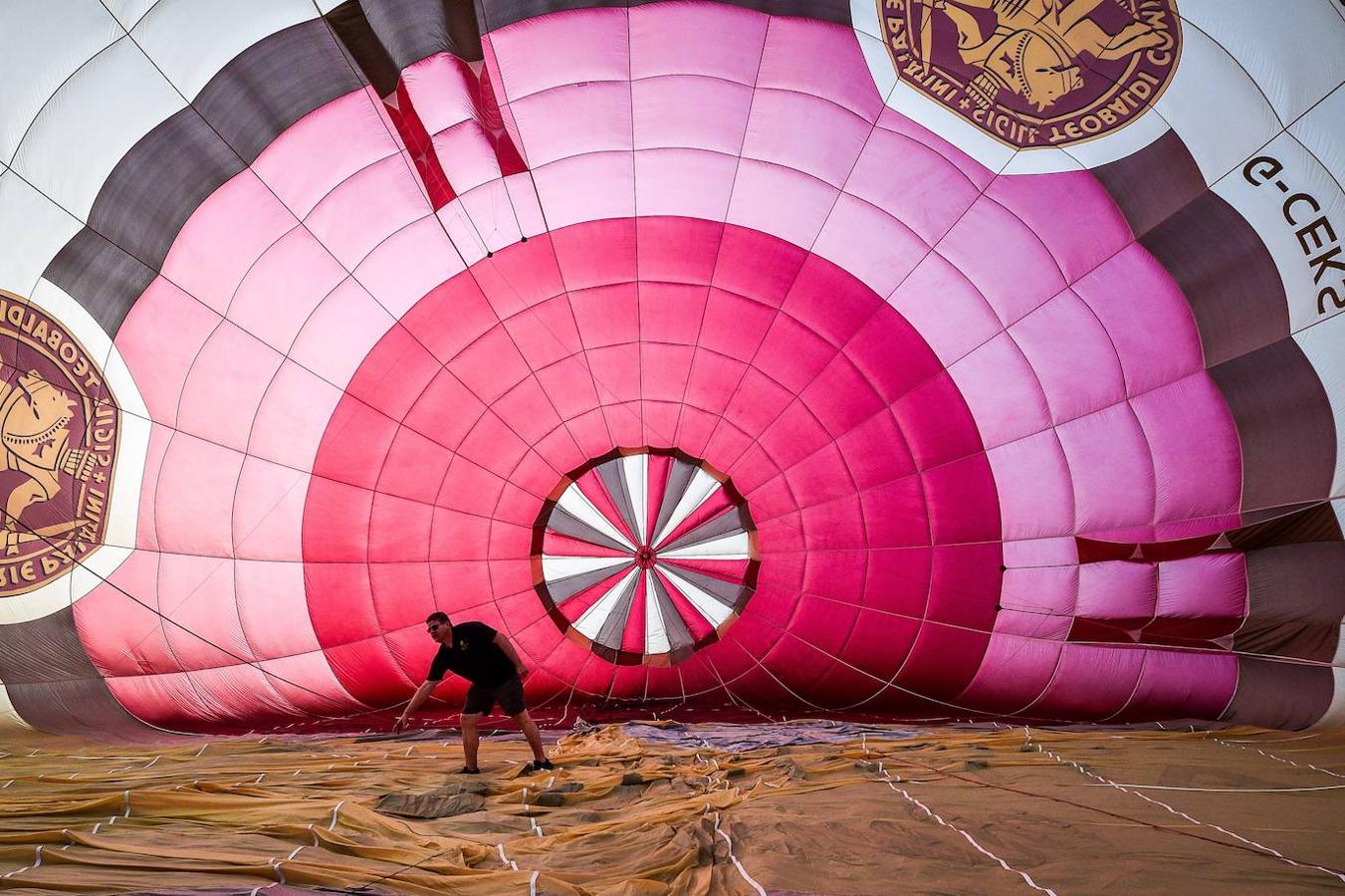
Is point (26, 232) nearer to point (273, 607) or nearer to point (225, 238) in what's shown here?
point (225, 238)

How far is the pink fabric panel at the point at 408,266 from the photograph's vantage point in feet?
18.7

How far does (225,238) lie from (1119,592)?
5186mm

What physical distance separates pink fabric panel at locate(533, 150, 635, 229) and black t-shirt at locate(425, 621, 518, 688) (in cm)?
231

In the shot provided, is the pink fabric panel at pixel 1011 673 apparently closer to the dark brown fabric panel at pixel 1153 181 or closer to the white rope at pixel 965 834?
the white rope at pixel 965 834

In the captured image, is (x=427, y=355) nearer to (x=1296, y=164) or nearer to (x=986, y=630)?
(x=986, y=630)

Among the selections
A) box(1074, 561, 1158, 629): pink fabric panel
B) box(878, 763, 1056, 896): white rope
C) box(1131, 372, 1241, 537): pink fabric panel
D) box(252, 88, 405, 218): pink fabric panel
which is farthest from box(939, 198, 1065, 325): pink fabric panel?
box(252, 88, 405, 218): pink fabric panel

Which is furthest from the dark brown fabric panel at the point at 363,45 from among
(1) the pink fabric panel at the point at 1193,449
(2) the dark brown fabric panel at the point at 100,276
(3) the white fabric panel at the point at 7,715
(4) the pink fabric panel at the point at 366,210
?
(1) the pink fabric panel at the point at 1193,449

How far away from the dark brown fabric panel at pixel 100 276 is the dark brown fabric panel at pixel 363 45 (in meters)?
1.58

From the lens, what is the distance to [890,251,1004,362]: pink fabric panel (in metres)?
5.79

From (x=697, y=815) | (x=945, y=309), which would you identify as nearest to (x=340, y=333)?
(x=945, y=309)

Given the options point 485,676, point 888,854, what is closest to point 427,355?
point 485,676

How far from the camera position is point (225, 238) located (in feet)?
17.7

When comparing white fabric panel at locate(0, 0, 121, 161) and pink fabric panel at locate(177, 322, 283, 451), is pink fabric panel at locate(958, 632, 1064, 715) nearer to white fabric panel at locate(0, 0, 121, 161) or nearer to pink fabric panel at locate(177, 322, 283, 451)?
pink fabric panel at locate(177, 322, 283, 451)

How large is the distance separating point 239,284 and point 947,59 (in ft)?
12.3
